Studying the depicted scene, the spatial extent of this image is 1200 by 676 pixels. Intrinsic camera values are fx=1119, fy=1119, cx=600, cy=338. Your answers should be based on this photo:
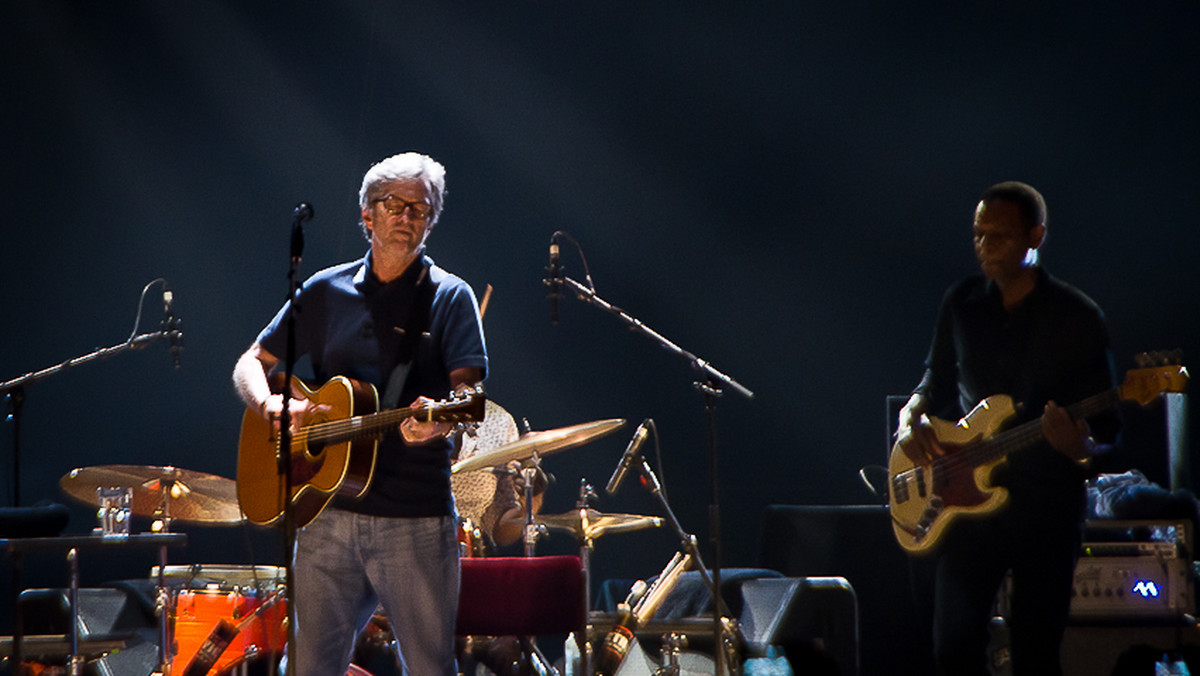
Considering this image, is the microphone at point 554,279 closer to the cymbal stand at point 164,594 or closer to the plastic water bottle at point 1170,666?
the cymbal stand at point 164,594

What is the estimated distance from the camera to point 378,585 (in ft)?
9.52

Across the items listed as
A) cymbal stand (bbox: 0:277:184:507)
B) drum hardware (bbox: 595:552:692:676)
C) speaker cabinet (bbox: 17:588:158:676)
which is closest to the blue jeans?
drum hardware (bbox: 595:552:692:676)

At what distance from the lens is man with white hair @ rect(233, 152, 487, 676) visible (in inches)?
114

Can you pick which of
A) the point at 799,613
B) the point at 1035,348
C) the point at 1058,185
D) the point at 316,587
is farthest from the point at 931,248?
the point at 316,587

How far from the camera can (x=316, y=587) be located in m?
2.90

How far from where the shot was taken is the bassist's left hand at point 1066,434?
293 centimetres

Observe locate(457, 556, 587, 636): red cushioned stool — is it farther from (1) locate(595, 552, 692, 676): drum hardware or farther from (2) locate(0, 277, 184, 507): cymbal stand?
(2) locate(0, 277, 184, 507): cymbal stand

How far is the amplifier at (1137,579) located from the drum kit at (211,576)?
1764 mm

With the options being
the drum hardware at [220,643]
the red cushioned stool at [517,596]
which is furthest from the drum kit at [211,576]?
the red cushioned stool at [517,596]

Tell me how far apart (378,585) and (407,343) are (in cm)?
64

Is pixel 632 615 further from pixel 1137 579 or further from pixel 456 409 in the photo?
pixel 456 409

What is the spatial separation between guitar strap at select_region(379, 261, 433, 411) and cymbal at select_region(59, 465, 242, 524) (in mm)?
2056

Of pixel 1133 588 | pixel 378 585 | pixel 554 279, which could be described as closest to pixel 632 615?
pixel 554 279

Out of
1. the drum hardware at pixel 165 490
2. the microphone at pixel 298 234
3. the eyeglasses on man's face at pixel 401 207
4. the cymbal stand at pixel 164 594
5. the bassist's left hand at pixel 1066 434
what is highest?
the eyeglasses on man's face at pixel 401 207
